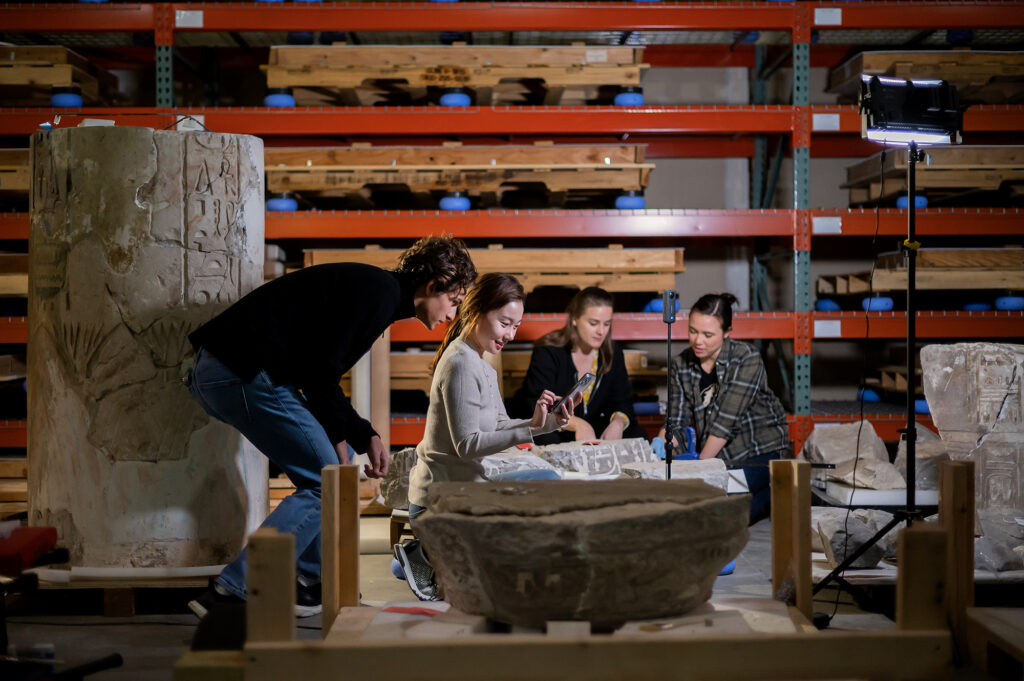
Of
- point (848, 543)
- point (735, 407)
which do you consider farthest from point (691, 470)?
point (735, 407)

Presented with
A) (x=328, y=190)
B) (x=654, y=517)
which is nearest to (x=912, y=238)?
(x=654, y=517)

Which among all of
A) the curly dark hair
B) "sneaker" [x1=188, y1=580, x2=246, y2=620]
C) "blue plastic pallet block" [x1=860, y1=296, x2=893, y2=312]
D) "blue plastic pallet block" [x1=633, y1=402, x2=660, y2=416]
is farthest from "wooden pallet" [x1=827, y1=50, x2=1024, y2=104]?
"sneaker" [x1=188, y1=580, x2=246, y2=620]

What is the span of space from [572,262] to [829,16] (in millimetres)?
2273

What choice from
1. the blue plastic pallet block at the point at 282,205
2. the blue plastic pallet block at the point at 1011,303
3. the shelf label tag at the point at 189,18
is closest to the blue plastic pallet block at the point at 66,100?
the shelf label tag at the point at 189,18

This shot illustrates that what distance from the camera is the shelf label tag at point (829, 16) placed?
5.57 meters

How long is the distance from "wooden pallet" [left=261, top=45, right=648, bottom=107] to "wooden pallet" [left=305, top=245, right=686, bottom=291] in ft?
3.47

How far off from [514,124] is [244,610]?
4.06m

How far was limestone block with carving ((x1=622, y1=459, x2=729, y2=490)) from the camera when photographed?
4.04 m

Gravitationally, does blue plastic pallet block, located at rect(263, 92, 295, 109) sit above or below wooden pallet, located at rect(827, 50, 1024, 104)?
below

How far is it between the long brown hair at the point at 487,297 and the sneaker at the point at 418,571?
0.86 metres

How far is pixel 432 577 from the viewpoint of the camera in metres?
3.46

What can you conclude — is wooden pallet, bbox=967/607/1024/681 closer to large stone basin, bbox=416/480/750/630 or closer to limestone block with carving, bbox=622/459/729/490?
large stone basin, bbox=416/480/750/630

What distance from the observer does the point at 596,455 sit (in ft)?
14.1

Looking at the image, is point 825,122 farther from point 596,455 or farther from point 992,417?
point 596,455
